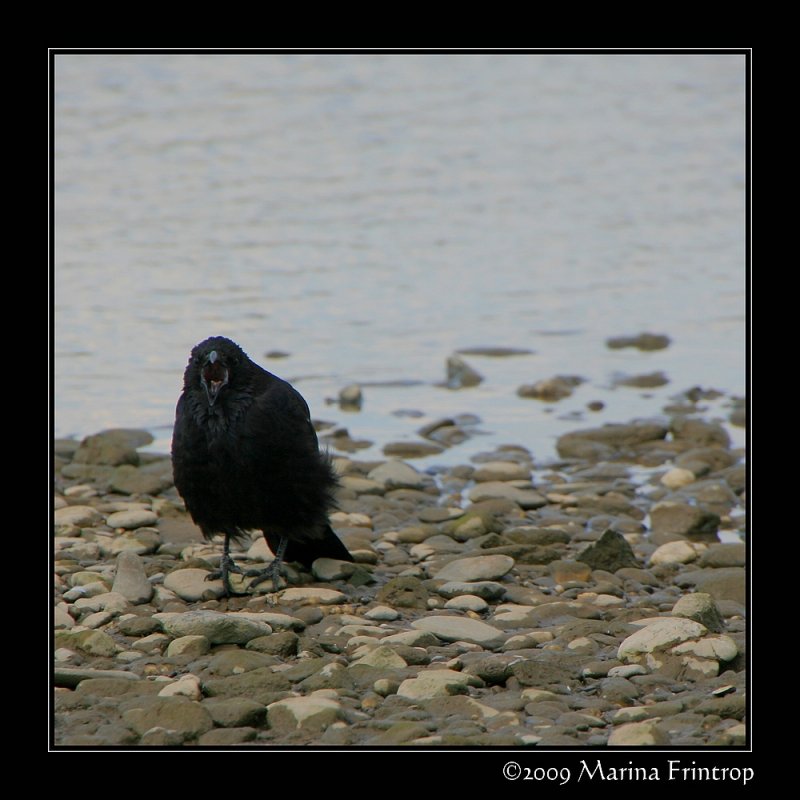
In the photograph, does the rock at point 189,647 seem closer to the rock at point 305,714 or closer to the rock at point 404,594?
the rock at point 305,714

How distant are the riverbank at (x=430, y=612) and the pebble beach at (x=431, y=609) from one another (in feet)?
0.04

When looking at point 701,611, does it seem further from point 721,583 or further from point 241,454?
point 241,454

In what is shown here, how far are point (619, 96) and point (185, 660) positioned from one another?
2067 centimetres

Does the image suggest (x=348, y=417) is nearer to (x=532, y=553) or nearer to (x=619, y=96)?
(x=532, y=553)

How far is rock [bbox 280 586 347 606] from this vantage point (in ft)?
Result: 21.1

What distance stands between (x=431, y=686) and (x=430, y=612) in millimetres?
1222

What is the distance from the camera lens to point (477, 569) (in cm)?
681

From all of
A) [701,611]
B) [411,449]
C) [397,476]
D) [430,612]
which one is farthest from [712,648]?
[411,449]

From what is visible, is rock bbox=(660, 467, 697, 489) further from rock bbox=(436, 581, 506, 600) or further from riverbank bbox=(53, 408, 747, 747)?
rock bbox=(436, 581, 506, 600)

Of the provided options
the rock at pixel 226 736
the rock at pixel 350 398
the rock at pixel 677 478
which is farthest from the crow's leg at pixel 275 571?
the rock at pixel 350 398

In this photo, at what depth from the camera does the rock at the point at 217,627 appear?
18.7 ft

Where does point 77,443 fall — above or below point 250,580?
above

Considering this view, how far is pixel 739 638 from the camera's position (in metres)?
5.87

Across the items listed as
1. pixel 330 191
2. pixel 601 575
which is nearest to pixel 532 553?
pixel 601 575
